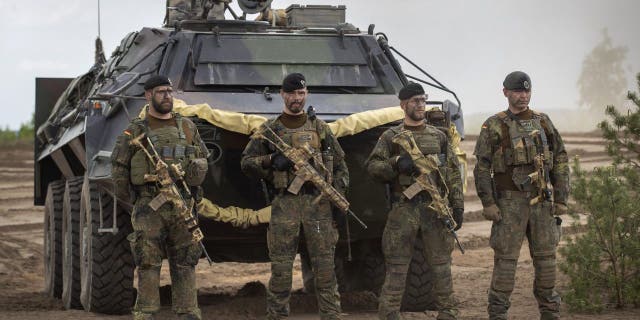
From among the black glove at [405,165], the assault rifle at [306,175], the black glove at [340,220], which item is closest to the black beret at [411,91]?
the black glove at [405,165]

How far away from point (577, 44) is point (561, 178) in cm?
3894

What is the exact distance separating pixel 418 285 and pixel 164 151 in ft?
8.45

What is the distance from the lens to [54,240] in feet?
37.4

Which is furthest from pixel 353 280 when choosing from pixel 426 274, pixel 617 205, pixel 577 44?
pixel 577 44

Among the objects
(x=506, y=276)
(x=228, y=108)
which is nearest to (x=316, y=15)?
(x=228, y=108)

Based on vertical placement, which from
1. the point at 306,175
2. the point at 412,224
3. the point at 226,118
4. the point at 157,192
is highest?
the point at 226,118

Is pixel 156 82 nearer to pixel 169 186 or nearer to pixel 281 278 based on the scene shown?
pixel 169 186

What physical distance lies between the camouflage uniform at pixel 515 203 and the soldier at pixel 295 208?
0.95 meters

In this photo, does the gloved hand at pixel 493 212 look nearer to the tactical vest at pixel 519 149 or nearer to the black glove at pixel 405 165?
the tactical vest at pixel 519 149

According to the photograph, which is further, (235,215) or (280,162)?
(235,215)

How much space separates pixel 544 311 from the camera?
848 cm

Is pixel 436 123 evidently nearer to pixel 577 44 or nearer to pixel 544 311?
pixel 544 311

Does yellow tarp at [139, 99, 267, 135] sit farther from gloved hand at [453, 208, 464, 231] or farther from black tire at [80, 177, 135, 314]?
gloved hand at [453, 208, 464, 231]

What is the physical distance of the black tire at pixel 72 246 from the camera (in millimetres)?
10344
